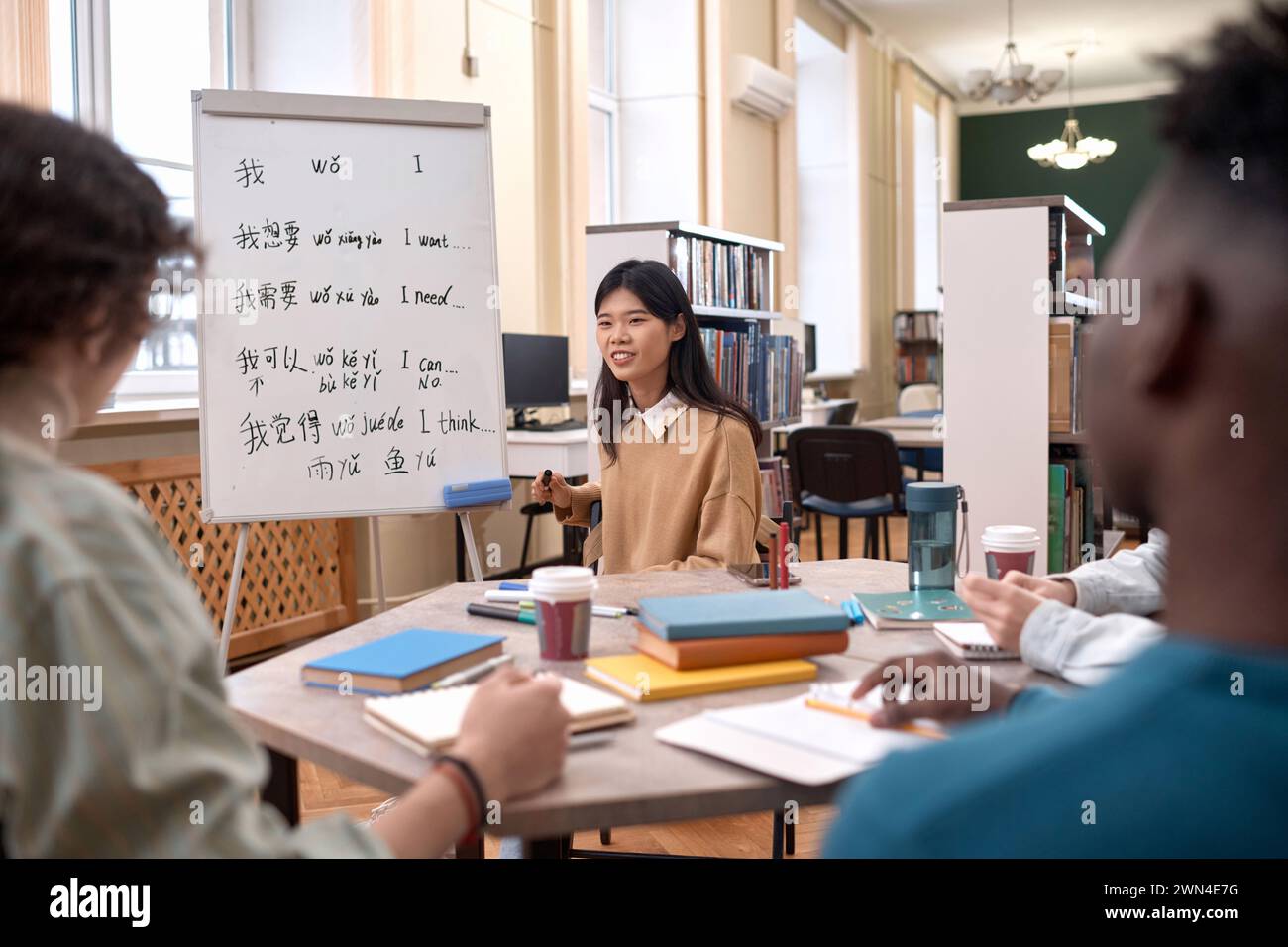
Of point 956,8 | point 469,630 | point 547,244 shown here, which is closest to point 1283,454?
point 469,630

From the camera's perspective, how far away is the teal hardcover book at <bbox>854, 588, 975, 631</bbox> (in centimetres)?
159

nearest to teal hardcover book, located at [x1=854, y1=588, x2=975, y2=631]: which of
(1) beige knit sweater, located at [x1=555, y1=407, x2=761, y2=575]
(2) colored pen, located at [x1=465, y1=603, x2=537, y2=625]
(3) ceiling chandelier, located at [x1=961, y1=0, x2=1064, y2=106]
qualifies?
(2) colored pen, located at [x1=465, y1=603, x2=537, y2=625]

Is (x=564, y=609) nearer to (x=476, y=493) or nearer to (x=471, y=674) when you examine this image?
(x=471, y=674)

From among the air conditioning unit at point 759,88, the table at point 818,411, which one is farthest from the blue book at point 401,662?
the air conditioning unit at point 759,88

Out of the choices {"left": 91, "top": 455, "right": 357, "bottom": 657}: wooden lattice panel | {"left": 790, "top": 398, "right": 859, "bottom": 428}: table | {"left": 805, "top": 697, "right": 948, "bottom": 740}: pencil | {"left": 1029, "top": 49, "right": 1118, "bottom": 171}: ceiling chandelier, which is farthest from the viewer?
{"left": 1029, "top": 49, "right": 1118, "bottom": 171}: ceiling chandelier

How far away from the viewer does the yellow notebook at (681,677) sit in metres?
1.28

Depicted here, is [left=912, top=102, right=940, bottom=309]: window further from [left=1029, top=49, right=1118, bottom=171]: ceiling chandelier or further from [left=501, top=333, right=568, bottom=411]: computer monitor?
[left=501, top=333, right=568, bottom=411]: computer monitor

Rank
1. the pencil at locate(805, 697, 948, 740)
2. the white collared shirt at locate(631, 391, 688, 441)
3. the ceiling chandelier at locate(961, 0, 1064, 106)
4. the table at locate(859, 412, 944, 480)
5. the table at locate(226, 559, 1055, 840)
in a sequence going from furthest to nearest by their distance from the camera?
the ceiling chandelier at locate(961, 0, 1064, 106) < the table at locate(859, 412, 944, 480) < the white collared shirt at locate(631, 391, 688, 441) < the pencil at locate(805, 697, 948, 740) < the table at locate(226, 559, 1055, 840)

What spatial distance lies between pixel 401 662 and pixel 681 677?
333 mm

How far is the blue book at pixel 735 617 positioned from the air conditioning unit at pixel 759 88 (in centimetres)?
660

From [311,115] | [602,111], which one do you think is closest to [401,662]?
[311,115]

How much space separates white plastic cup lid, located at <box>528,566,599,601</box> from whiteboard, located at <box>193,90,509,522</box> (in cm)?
140

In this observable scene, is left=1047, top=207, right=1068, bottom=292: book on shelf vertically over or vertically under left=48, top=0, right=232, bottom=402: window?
under

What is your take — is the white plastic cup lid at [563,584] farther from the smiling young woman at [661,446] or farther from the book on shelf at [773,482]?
the book on shelf at [773,482]
